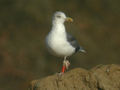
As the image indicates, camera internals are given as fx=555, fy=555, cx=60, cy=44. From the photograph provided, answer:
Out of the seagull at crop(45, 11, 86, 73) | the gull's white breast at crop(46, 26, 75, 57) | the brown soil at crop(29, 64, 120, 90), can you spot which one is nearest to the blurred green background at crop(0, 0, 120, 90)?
the seagull at crop(45, 11, 86, 73)

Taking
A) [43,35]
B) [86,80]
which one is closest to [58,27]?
[86,80]

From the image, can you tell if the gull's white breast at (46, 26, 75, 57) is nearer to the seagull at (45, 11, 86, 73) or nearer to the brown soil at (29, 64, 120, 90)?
the seagull at (45, 11, 86, 73)

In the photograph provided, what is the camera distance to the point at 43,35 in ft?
72.0

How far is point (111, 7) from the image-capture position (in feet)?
82.8

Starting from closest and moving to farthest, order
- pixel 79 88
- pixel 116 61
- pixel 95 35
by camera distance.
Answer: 1. pixel 79 88
2. pixel 116 61
3. pixel 95 35

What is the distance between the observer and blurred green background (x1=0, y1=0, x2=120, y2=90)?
20562 millimetres

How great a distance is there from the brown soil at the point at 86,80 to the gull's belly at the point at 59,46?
825mm

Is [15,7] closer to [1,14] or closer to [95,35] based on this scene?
[1,14]

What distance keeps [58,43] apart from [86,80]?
1.55m

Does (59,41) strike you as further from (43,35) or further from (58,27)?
(43,35)

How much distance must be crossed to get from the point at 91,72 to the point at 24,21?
11607mm

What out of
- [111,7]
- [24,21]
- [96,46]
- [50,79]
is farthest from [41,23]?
[50,79]

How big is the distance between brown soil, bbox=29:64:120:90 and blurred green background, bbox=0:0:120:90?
8.80m

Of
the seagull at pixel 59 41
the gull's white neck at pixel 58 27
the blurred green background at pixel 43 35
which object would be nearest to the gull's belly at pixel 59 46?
the seagull at pixel 59 41
